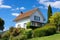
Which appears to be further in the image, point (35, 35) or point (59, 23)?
point (59, 23)

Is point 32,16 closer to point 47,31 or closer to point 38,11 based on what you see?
point 38,11

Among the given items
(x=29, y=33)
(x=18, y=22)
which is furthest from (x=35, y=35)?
(x=18, y=22)

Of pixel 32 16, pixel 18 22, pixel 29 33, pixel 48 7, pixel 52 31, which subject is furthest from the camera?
pixel 48 7

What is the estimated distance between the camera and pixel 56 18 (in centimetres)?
4656

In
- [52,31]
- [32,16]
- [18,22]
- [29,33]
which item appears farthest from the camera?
[18,22]

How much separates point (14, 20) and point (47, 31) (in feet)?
101

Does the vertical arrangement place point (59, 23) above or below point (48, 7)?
below

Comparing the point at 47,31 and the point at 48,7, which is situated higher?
the point at 48,7

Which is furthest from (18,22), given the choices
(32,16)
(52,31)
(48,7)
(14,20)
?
(52,31)

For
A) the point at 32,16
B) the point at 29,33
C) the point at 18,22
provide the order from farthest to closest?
the point at 18,22
the point at 32,16
the point at 29,33

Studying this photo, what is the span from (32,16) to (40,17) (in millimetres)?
4090

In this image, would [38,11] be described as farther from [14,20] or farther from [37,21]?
[14,20]

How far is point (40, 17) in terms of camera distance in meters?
58.2

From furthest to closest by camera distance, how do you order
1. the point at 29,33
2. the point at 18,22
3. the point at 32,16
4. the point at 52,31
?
the point at 18,22 → the point at 32,16 → the point at 52,31 → the point at 29,33
